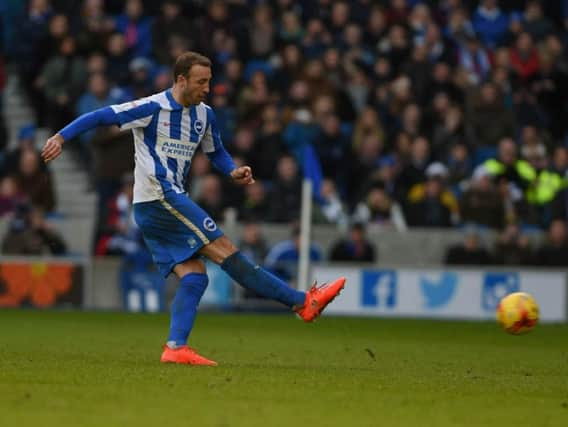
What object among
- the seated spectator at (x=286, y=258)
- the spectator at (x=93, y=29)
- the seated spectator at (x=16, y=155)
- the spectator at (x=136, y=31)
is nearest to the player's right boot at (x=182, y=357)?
the seated spectator at (x=286, y=258)

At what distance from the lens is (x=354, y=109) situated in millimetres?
23625

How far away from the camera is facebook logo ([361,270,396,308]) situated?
2033 centimetres

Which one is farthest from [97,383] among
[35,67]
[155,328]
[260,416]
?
[35,67]

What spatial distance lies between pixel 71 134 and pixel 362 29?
15.4 m

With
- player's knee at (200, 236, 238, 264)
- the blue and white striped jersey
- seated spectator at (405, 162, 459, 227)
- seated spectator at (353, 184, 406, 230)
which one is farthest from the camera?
seated spectator at (353, 184, 406, 230)

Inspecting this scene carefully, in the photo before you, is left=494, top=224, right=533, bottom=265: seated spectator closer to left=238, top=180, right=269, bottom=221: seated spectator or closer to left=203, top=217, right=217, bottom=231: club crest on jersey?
left=238, top=180, right=269, bottom=221: seated spectator

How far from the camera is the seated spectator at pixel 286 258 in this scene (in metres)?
20.8

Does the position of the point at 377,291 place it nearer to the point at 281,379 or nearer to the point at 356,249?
the point at 356,249

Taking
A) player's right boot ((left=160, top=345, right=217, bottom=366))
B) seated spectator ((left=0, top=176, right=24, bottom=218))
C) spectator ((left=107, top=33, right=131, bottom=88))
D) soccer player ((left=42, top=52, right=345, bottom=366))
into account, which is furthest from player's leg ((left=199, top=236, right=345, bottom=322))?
spectator ((left=107, top=33, right=131, bottom=88))

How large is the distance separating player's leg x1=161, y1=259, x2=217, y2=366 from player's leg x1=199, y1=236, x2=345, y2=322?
155 mm

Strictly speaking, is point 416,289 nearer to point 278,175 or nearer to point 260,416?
point 278,175

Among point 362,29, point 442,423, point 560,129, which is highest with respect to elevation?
point 362,29

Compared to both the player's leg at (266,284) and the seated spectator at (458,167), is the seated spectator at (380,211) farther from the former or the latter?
the player's leg at (266,284)

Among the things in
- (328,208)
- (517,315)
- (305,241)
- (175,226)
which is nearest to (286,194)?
(328,208)
